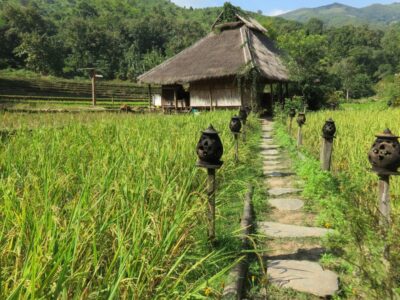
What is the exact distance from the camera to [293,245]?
3.00 meters

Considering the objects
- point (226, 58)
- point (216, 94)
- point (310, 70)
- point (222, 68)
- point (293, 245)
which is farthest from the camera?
point (310, 70)

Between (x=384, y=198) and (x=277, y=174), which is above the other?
(x=384, y=198)

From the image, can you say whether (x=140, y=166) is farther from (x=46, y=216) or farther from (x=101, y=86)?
(x=101, y=86)

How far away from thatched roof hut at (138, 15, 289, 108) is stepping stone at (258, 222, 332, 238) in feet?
45.0

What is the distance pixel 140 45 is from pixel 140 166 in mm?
65416

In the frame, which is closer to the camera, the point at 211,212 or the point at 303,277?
the point at 303,277

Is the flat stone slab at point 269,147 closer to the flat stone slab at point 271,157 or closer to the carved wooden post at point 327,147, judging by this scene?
the flat stone slab at point 271,157

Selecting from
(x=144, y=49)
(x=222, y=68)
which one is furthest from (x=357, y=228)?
(x=144, y=49)

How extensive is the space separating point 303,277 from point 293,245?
537 mm

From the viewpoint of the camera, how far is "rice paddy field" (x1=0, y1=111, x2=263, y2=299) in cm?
158

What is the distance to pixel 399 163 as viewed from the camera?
252 centimetres

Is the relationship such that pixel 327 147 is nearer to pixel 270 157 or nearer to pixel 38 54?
pixel 270 157

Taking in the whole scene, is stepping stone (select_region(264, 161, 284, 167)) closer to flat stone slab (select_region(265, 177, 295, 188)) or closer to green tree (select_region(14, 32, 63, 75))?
flat stone slab (select_region(265, 177, 295, 188))

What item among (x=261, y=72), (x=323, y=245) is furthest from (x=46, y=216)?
(x=261, y=72)
